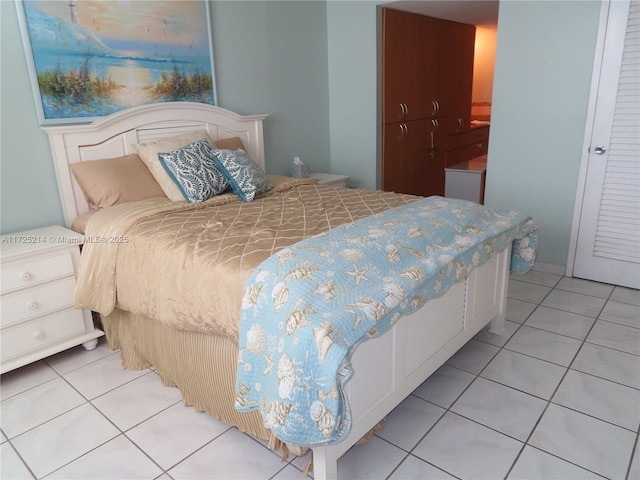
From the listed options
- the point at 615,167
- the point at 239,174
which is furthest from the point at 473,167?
the point at 239,174

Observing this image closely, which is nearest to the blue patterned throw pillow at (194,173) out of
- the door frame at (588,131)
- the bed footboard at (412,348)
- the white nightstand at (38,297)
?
the white nightstand at (38,297)

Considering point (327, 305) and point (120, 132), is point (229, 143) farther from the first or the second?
point (327, 305)

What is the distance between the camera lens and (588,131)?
9.90ft

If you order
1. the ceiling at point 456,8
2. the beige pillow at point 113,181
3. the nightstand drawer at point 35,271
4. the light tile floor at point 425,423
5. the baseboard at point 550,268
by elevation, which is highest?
the ceiling at point 456,8

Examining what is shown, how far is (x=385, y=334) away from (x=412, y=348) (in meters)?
0.26

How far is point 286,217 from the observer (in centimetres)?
226

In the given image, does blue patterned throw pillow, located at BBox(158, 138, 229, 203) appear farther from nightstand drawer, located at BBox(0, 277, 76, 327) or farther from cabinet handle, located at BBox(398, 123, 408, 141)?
cabinet handle, located at BBox(398, 123, 408, 141)

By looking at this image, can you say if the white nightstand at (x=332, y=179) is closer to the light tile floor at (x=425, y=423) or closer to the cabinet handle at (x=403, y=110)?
the cabinet handle at (x=403, y=110)

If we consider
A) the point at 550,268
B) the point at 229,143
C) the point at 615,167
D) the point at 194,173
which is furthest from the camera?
the point at 550,268

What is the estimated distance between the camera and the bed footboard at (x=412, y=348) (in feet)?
4.84

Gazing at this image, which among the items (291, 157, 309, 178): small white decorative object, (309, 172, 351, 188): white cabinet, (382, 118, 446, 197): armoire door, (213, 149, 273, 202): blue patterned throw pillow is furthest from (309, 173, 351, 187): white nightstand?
(213, 149, 273, 202): blue patterned throw pillow

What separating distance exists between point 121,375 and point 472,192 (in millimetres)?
2957

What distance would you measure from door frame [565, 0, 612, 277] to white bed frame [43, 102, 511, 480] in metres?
1.11

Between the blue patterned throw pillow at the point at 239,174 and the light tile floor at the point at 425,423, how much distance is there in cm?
111
